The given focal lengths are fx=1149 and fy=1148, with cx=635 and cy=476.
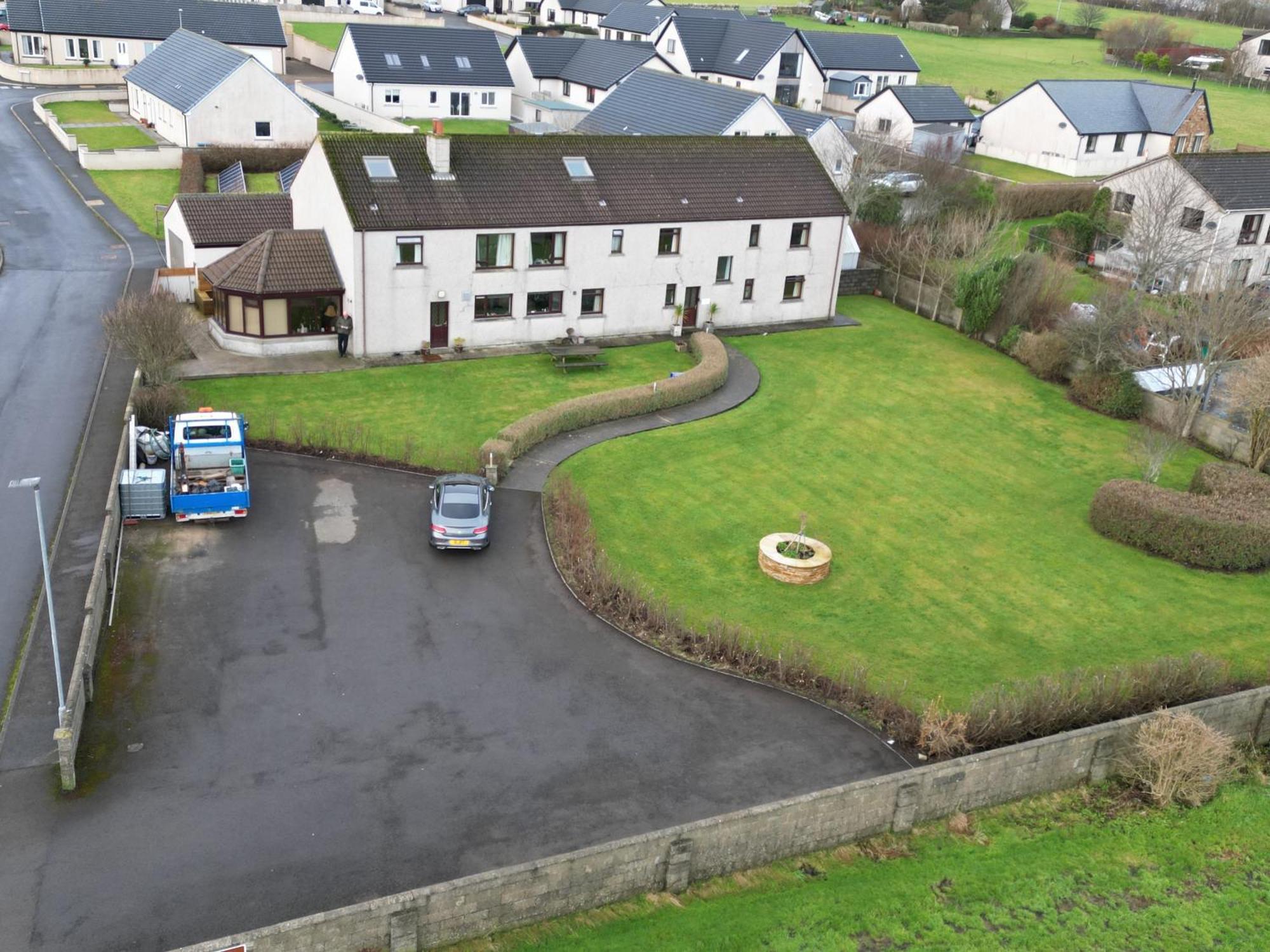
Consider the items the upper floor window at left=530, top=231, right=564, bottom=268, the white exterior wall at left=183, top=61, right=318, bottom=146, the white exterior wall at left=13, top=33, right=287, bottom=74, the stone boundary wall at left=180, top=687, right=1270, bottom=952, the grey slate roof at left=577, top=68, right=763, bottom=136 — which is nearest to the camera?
the stone boundary wall at left=180, top=687, right=1270, bottom=952

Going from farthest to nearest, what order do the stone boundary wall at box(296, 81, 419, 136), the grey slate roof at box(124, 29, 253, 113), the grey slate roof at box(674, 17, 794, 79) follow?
the grey slate roof at box(674, 17, 794, 79) < the stone boundary wall at box(296, 81, 419, 136) < the grey slate roof at box(124, 29, 253, 113)

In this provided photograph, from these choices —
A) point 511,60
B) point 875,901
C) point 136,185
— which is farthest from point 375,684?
point 511,60

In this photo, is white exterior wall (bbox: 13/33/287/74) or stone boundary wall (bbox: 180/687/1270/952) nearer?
stone boundary wall (bbox: 180/687/1270/952)

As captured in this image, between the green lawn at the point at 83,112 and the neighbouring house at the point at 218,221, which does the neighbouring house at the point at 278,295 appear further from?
the green lawn at the point at 83,112

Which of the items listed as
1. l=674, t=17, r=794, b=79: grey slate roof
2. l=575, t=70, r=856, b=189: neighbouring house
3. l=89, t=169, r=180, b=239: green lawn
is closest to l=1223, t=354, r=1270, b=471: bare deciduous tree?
l=575, t=70, r=856, b=189: neighbouring house

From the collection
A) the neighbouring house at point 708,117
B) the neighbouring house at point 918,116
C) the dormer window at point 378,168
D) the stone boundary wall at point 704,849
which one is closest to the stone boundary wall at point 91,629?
the stone boundary wall at point 704,849

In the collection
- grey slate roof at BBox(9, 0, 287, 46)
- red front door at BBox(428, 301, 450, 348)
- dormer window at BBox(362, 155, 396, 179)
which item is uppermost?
grey slate roof at BBox(9, 0, 287, 46)

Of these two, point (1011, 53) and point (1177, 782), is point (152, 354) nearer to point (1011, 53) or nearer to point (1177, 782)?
point (1177, 782)

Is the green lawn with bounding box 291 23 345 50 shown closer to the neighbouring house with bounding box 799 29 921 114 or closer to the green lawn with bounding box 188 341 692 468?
the neighbouring house with bounding box 799 29 921 114
